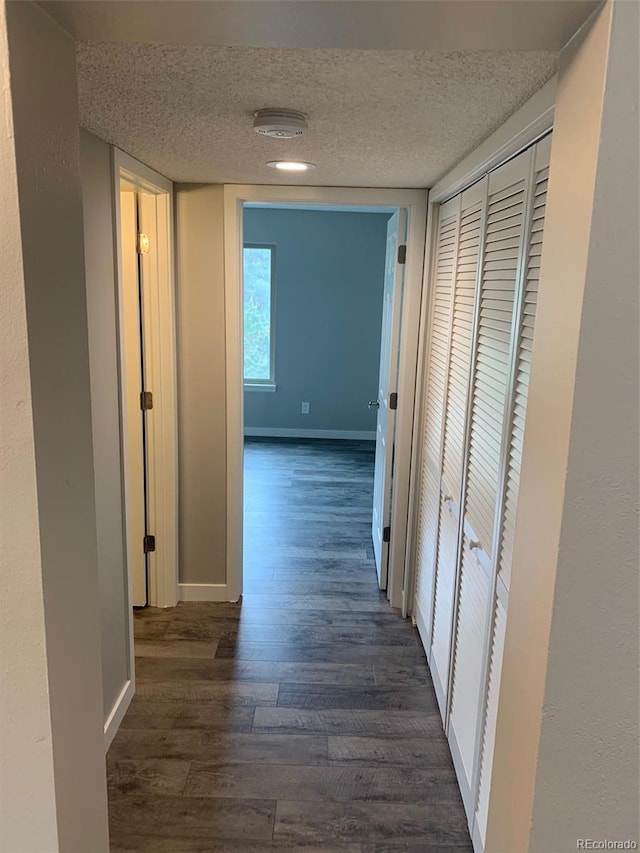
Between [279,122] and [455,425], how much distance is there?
123cm

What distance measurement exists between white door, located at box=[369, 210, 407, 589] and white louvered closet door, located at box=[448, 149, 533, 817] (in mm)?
1145

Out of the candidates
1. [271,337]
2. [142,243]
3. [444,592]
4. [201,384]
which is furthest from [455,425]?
[271,337]

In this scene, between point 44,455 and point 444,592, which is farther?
point 444,592

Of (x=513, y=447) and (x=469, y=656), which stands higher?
(x=513, y=447)

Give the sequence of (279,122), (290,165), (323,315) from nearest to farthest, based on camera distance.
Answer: (279,122), (290,165), (323,315)

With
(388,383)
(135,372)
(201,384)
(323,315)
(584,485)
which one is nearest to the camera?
(584,485)

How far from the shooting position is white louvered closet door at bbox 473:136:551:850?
1.45 metres

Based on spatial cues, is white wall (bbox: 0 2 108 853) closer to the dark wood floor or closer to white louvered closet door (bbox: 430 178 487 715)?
the dark wood floor

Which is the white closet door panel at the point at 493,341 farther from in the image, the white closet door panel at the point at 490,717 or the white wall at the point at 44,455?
the white wall at the point at 44,455

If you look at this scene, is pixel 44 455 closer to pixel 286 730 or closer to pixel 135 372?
pixel 286 730

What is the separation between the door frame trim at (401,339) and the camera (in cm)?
286

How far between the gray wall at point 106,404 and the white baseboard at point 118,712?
0.08 ft

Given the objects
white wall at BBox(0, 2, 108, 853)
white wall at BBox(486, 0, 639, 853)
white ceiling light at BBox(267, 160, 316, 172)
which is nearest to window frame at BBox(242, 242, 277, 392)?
white ceiling light at BBox(267, 160, 316, 172)

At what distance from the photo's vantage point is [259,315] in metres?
6.45
